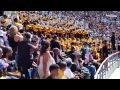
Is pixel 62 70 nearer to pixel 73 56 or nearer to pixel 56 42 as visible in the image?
pixel 73 56

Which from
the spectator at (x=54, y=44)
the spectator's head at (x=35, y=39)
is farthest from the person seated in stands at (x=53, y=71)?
the spectator's head at (x=35, y=39)

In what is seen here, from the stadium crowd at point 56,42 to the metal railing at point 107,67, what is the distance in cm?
6

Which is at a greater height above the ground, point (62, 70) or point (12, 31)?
point (12, 31)

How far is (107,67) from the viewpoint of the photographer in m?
4.55

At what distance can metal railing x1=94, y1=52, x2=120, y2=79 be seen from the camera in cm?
453

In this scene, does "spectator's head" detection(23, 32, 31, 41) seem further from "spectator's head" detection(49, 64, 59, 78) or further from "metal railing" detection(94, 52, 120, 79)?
"metal railing" detection(94, 52, 120, 79)

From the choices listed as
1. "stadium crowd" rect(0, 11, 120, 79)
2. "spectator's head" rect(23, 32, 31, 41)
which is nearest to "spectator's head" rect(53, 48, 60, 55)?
"stadium crowd" rect(0, 11, 120, 79)

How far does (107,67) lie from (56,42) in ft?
2.83

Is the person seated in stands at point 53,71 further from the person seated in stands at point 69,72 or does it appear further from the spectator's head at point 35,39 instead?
the spectator's head at point 35,39

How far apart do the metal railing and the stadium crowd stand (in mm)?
56

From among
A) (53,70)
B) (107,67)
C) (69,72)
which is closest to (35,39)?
(53,70)
